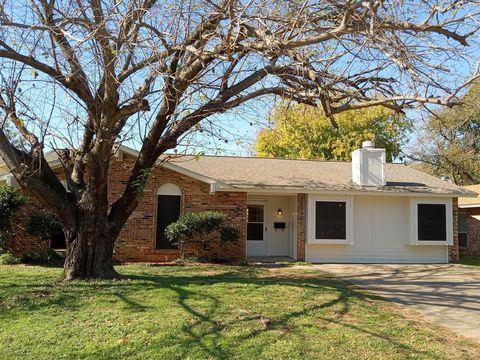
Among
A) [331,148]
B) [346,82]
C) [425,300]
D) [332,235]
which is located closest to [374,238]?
[332,235]

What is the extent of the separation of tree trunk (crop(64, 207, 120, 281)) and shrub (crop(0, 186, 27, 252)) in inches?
174

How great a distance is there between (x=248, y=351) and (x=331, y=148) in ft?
93.8

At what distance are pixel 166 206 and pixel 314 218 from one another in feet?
16.2

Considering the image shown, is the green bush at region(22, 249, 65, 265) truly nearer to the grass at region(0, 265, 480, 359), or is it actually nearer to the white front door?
the grass at region(0, 265, 480, 359)

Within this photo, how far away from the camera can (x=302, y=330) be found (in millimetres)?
6410

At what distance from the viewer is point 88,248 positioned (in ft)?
31.2

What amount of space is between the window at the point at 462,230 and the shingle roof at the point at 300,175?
4.47 meters

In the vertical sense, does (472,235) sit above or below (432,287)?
above

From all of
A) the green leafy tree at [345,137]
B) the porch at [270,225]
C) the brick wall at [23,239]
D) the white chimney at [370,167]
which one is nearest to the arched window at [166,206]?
the porch at [270,225]

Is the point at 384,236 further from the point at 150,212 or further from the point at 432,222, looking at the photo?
the point at 150,212

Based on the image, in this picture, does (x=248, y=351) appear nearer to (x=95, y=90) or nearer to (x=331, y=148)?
(x=95, y=90)

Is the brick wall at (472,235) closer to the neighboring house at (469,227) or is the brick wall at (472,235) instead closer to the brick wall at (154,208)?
the neighboring house at (469,227)

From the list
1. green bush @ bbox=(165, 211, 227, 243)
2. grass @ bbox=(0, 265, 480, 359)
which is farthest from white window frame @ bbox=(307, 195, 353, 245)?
grass @ bbox=(0, 265, 480, 359)

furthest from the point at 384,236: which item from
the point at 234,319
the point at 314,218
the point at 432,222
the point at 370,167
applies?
the point at 234,319
